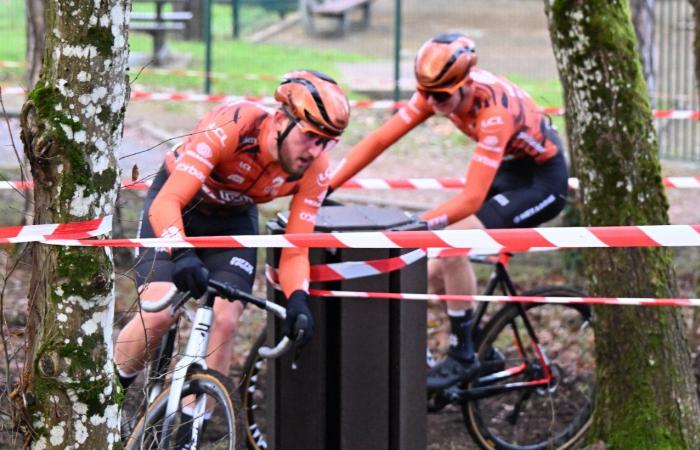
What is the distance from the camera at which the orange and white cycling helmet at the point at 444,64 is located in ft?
18.3

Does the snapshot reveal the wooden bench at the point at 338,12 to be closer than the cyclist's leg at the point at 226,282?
No

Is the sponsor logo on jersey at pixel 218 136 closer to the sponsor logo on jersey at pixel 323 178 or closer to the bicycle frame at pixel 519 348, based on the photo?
the sponsor logo on jersey at pixel 323 178

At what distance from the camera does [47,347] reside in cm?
330

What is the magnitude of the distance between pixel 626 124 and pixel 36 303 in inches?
103

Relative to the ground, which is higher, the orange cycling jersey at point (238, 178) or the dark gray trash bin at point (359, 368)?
the orange cycling jersey at point (238, 178)

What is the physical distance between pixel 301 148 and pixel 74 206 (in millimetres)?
1505

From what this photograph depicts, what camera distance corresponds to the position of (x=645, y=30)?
1019cm

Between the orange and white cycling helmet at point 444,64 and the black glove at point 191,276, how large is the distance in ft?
5.82

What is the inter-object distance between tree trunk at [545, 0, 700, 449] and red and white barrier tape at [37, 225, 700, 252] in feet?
2.49

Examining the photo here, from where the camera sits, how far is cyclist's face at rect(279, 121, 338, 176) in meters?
4.60

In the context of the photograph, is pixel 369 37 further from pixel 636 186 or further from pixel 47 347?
pixel 47 347

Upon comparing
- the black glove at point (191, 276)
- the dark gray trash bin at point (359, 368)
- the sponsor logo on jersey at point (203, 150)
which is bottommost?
the dark gray trash bin at point (359, 368)

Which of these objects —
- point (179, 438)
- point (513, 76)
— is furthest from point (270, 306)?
point (513, 76)

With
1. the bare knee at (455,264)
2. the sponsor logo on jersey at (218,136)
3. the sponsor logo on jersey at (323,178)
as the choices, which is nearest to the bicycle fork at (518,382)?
the bare knee at (455,264)
